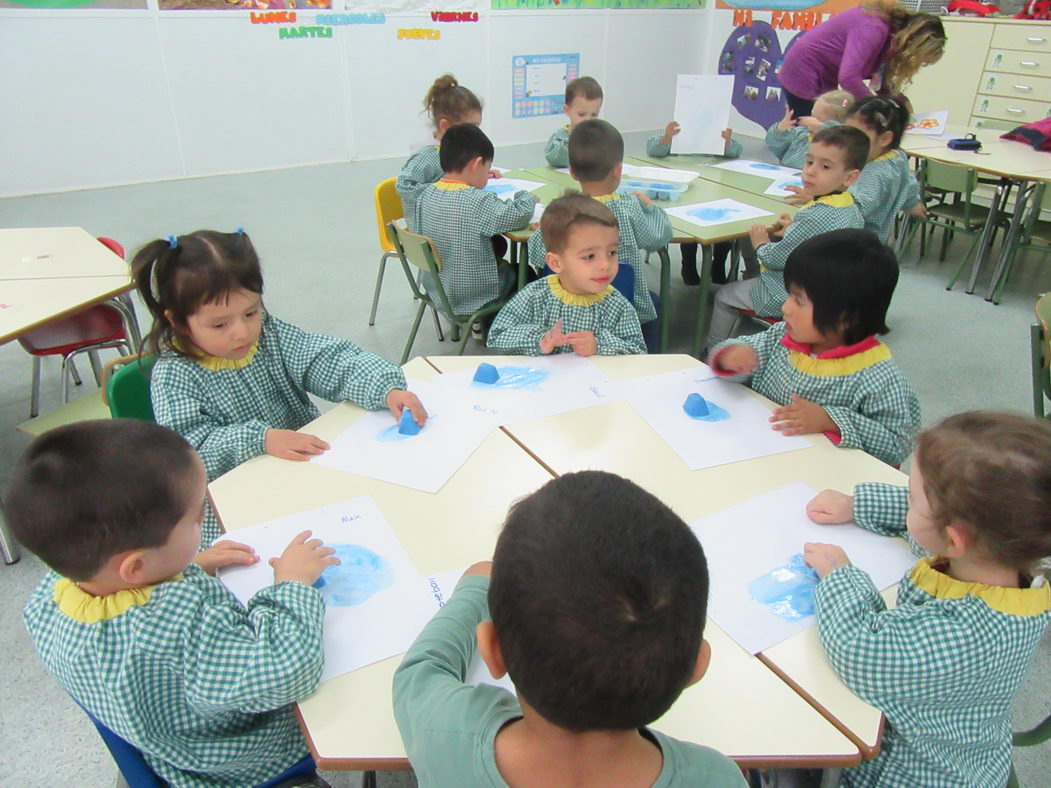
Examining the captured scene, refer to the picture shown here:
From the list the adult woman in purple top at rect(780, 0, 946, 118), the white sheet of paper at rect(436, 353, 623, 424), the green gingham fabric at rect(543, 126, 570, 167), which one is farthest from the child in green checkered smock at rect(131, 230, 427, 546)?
the adult woman in purple top at rect(780, 0, 946, 118)

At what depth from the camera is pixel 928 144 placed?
437 cm

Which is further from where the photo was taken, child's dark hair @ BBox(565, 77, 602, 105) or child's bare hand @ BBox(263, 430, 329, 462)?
child's dark hair @ BBox(565, 77, 602, 105)

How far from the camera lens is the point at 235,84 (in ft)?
→ 19.2

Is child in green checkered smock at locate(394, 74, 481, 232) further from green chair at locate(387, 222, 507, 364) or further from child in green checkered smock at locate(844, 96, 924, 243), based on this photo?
child in green checkered smock at locate(844, 96, 924, 243)

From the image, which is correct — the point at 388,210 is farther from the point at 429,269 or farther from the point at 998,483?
the point at 998,483

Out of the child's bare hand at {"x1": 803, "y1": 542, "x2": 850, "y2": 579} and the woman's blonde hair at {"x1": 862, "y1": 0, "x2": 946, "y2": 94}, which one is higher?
the woman's blonde hair at {"x1": 862, "y1": 0, "x2": 946, "y2": 94}

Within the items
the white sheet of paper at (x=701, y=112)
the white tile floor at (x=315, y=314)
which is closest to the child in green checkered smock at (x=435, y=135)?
the white tile floor at (x=315, y=314)

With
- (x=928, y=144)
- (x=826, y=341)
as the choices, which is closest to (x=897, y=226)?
(x=928, y=144)

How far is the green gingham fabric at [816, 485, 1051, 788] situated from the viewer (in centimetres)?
94

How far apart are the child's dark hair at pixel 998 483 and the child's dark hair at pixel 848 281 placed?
0.63 metres

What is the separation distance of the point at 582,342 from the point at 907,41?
10.6ft

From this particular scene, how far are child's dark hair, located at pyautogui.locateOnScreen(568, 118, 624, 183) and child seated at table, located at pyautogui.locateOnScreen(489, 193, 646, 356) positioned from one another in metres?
0.66

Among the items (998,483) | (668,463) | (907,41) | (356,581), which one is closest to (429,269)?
(668,463)

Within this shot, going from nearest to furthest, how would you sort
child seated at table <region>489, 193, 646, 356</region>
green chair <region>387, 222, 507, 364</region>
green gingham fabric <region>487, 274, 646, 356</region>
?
child seated at table <region>489, 193, 646, 356</region>, green gingham fabric <region>487, 274, 646, 356</region>, green chair <region>387, 222, 507, 364</region>
